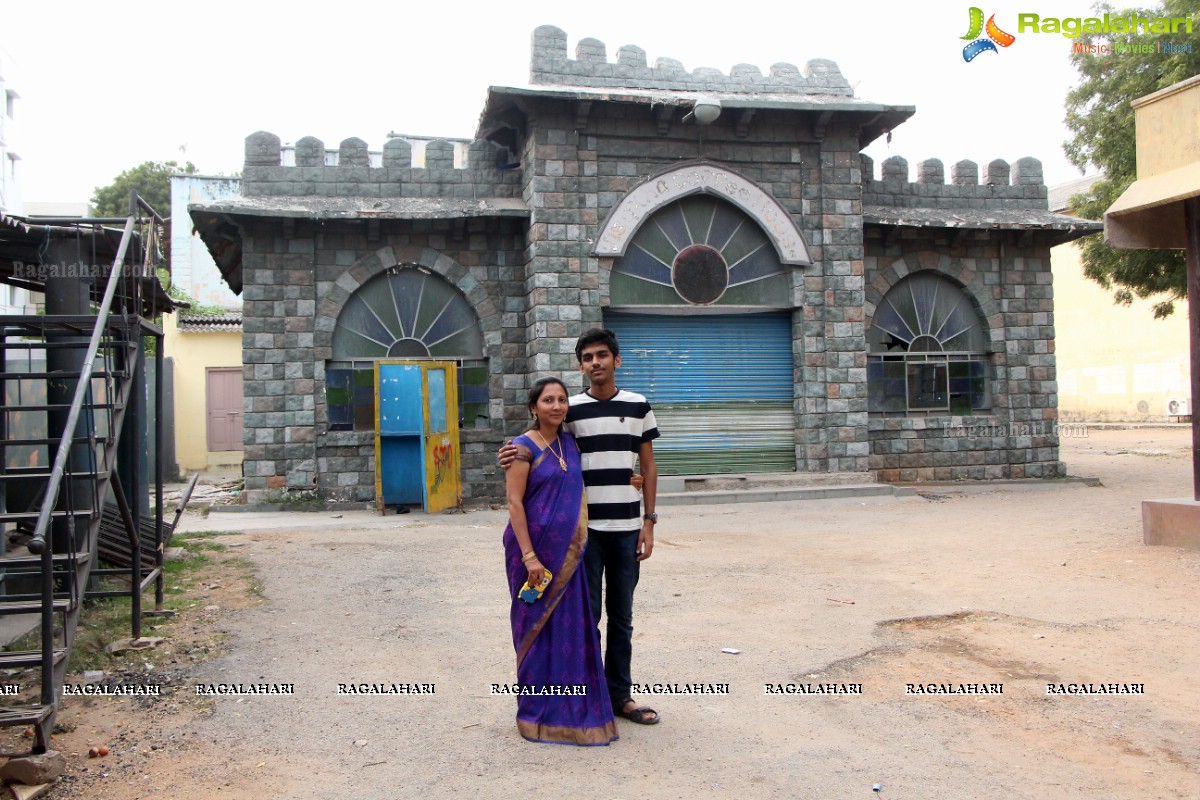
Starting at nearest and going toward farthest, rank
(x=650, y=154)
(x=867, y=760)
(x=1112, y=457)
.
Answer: (x=867, y=760) → (x=650, y=154) → (x=1112, y=457)

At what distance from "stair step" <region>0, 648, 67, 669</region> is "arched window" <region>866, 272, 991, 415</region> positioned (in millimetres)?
11641

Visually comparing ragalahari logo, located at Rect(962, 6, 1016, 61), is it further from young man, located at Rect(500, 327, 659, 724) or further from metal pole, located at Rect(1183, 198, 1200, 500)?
young man, located at Rect(500, 327, 659, 724)

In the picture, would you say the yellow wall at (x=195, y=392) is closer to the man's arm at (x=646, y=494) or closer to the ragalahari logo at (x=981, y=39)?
the ragalahari logo at (x=981, y=39)

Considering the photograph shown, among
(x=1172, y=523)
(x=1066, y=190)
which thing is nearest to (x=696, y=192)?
(x=1172, y=523)

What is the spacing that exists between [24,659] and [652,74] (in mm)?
10808

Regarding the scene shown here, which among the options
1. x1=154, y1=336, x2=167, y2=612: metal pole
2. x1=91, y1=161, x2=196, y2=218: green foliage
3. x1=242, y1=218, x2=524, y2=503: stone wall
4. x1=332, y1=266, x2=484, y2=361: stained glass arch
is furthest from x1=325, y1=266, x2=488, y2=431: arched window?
x1=91, y1=161, x2=196, y2=218: green foliage

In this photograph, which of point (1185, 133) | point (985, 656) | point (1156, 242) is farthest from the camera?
point (1156, 242)

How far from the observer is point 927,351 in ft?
46.5

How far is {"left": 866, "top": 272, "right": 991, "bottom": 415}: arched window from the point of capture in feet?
45.8

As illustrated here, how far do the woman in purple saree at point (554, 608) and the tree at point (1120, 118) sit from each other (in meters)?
14.5

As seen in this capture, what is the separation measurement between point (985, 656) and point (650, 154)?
29.2 feet

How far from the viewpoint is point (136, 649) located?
5355 millimetres

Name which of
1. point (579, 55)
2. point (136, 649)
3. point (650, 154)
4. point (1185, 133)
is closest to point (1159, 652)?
point (1185, 133)

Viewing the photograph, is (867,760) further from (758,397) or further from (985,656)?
(758,397)
